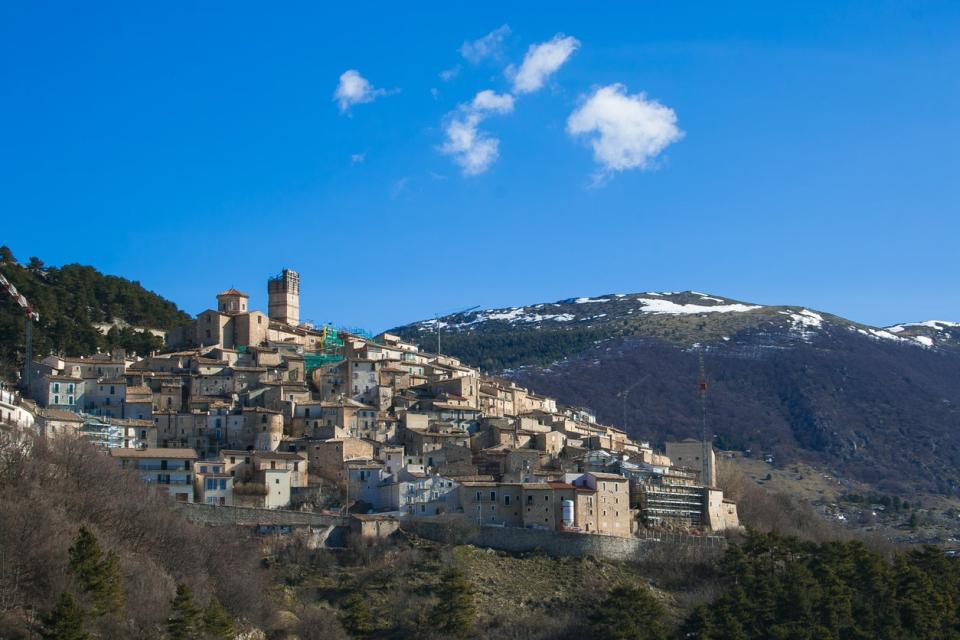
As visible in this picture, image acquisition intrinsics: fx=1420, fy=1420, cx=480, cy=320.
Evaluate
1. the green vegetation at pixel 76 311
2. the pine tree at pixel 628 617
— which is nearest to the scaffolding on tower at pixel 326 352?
the green vegetation at pixel 76 311

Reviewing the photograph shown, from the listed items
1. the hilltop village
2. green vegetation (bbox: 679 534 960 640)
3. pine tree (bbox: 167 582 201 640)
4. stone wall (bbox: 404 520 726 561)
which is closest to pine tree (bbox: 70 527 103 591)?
pine tree (bbox: 167 582 201 640)

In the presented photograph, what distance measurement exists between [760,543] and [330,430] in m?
22.2

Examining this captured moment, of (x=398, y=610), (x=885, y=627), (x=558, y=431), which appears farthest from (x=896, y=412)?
(x=398, y=610)

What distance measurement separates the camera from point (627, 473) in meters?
70.8

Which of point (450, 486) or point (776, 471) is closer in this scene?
point (450, 486)

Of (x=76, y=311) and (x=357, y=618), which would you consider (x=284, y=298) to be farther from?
(x=357, y=618)

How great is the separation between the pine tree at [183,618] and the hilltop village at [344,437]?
14.5m

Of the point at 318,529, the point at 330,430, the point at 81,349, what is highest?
the point at 81,349

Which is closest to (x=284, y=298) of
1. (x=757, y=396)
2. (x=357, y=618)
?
(x=357, y=618)

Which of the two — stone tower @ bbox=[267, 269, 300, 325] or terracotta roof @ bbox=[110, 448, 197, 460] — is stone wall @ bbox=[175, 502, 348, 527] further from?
stone tower @ bbox=[267, 269, 300, 325]

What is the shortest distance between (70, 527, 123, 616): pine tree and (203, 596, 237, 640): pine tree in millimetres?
3141

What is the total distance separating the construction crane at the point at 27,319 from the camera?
76.4 metres

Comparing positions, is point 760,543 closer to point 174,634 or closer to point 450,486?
point 450,486

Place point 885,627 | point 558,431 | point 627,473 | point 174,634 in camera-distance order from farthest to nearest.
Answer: point 558,431
point 627,473
point 885,627
point 174,634
